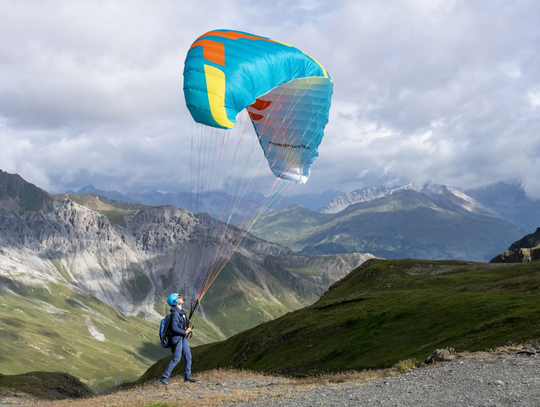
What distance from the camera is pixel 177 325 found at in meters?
20.7

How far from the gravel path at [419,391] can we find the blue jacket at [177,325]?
82.7 inches

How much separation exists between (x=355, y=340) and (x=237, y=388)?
28436mm

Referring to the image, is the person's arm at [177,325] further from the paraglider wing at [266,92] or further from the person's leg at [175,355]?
the paraglider wing at [266,92]

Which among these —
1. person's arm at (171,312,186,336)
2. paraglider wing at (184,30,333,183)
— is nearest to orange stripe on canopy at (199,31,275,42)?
paraglider wing at (184,30,333,183)

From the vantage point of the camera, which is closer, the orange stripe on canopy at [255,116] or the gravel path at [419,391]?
the gravel path at [419,391]

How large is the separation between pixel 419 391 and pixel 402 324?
102ft

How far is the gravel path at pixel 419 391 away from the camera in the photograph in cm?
1327


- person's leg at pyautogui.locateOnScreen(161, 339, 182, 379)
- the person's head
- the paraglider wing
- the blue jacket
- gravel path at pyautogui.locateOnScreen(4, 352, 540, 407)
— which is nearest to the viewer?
gravel path at pyautogui.locateOnScreen(4, 352, 540, 407)

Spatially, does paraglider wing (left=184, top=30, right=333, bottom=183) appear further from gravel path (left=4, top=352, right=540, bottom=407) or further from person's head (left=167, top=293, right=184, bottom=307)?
gravel path (left=4, top=352, right=540, bottom=407)

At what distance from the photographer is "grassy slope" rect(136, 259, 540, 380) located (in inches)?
1323

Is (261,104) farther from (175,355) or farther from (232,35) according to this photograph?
(175,355)

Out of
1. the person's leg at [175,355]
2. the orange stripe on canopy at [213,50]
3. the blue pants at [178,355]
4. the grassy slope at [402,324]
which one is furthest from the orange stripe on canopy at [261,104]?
the grassy slope at [402,324]

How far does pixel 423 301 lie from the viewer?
48625 mm

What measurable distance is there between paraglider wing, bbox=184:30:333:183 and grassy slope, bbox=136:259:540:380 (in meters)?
17.1
